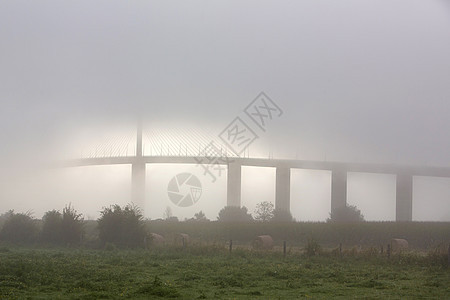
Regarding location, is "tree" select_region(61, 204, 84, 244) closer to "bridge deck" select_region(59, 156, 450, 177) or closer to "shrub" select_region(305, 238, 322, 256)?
"shrub" select_region(305, 238, 322, 256)

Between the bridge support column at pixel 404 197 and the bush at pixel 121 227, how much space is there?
49.2m

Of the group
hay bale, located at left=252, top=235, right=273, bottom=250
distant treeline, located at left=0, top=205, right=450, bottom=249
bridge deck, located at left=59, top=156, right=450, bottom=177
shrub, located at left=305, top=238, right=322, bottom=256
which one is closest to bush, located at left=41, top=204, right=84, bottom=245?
distant treeline, located at left=0, top=205, right=450, bottom=249

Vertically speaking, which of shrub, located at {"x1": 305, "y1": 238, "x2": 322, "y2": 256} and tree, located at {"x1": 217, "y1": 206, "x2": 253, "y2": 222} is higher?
shrub, located at {"x1": 305, "y1": 238, "x2": 322, "y2": 256}

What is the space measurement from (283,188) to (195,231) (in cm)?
2948

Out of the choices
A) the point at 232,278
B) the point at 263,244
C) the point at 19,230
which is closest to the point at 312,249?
the point at 263,244

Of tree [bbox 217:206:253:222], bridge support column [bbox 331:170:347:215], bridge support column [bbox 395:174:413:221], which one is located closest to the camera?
bridge support column [bbox 395:174:413:221]

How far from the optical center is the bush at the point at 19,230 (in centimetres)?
4241

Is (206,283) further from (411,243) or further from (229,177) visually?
(229,177)

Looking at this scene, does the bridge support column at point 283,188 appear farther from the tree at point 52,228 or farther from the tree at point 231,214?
the tree at point 52,228

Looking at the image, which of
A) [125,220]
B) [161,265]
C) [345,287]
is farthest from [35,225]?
[345,287]

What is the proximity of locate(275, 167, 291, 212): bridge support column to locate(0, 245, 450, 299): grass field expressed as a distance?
5337 cm

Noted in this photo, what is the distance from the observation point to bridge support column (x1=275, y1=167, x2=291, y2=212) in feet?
263

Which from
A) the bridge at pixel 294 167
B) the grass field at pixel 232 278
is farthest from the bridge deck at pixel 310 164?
the grass field at pixel 232 278

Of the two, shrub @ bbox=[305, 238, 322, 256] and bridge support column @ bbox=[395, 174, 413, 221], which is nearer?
shrub @ bbox=[305, 238, 322, 256]
